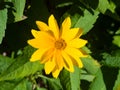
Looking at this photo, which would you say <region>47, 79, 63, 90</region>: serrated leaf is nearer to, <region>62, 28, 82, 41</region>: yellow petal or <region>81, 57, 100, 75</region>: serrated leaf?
<region>81, 57, 100, 75</region>: serrated leaf

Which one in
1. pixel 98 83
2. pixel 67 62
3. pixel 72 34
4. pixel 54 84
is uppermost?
pixel 72 34

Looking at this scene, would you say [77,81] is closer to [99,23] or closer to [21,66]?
[21,66]

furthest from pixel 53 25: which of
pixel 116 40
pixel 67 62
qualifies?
pixel 116 40

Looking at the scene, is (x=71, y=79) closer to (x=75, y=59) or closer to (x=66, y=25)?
(x=75, y=59)

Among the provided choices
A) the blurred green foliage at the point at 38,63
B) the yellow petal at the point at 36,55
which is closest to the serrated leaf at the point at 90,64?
the blurred green foliage at the point at 38,63

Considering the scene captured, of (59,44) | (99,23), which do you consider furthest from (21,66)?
(99,23)

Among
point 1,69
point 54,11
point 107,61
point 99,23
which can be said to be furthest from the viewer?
point 99,23
